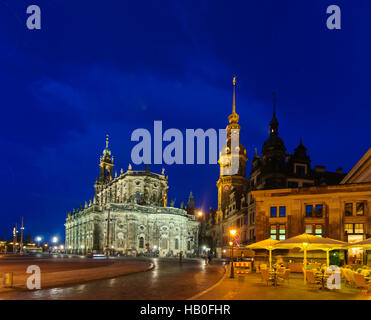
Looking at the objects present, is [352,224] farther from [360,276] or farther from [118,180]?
[118,180]

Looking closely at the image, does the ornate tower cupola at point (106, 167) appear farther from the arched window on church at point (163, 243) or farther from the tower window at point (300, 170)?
the tower window at point (300, 170)

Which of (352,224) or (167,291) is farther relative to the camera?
(352,224)

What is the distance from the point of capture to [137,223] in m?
99.9

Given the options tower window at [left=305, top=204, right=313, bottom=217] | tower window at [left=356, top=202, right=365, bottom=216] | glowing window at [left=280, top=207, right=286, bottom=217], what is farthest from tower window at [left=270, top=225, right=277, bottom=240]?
tower window at [left=356, top=202, right=365, bottom=216]

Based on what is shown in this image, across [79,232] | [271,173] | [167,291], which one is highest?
[271,173]

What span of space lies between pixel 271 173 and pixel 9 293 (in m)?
39.8

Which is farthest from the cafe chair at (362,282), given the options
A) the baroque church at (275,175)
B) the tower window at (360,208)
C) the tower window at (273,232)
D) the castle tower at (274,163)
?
the castle tower at (274,163)

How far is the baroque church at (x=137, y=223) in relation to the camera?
98062mm

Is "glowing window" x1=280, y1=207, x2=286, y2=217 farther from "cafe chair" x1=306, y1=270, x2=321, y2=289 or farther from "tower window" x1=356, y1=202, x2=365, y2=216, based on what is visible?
"cafe chair" x1=306, y1=270, x2=321, y2=289

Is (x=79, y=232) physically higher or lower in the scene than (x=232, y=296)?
lower

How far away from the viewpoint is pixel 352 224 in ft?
110

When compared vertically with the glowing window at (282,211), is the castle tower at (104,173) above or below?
above

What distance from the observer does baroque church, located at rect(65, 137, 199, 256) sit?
9806cm

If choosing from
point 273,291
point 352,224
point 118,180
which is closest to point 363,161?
point 352,224
